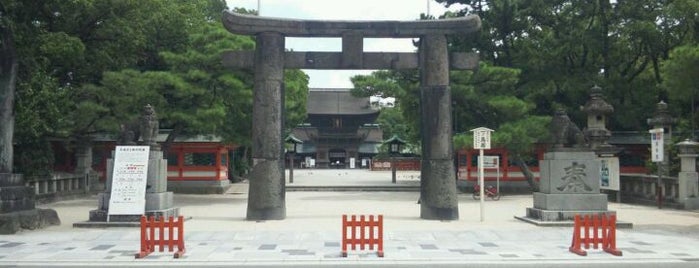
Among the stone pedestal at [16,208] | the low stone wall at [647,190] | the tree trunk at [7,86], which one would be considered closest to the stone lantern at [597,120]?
the low stone wall at [647,190]

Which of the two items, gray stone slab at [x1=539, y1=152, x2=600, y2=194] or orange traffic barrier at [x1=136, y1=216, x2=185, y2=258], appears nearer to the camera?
orange traffic barrier at [x1=136, y1=216, x2=185, y2=258]

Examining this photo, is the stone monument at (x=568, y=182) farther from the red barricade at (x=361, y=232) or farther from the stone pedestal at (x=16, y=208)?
the stone pedestal at (x=16, y=208)

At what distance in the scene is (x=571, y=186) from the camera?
1689 cm

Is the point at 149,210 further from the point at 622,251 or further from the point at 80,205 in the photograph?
the point at 622,251

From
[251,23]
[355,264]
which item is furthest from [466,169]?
[355,264]

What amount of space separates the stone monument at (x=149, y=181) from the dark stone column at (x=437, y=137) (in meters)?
7.69

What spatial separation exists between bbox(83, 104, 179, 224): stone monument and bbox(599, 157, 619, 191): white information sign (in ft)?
56.9

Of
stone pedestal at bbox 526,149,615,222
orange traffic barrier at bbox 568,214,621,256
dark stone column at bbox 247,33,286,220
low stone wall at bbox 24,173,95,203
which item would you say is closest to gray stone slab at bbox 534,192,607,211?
stone pedestal at bbox 526,149,615,222

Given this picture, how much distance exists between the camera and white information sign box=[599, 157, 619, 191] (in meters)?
24.2

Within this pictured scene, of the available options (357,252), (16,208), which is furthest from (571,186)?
(16,208)

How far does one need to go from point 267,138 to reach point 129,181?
4.01 m

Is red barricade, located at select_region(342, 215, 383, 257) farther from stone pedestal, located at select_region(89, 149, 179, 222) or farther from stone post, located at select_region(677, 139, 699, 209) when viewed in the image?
stone post, located at select_region(677, 139, 699, 209)

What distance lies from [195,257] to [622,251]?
8496 millimetres

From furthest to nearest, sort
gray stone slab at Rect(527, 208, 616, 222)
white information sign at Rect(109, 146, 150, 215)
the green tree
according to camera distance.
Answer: the green tree, gray stone slab at Rect(527, 208, 616, 222), white information sign at Rect(109, 146, 150, 215)
